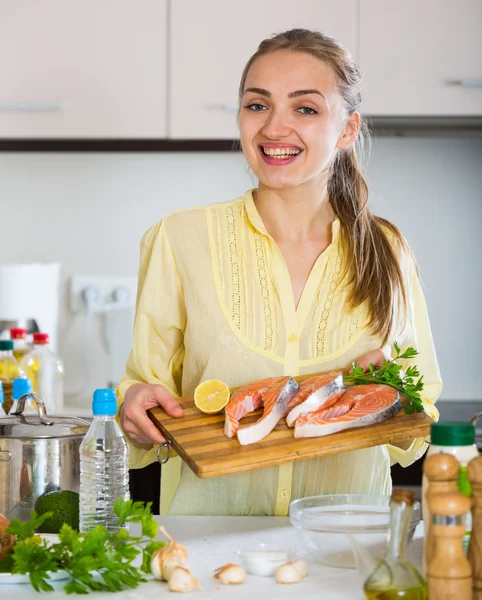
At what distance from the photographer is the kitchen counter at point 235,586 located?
1123 millimetres

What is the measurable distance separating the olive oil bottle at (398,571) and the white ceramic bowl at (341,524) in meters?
0.07

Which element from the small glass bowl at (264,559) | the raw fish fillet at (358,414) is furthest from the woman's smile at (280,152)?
the small glass bowl at (264,559)

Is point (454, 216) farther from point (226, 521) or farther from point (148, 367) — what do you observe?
point (226, 521)

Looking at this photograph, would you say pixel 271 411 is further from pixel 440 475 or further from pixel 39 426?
pixel 440 475

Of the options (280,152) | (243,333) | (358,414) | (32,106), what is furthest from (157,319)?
(32,106)

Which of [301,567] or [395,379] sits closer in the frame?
[301,567]

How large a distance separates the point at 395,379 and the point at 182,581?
23.1 inches

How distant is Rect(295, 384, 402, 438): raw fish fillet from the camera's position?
1.40 metres

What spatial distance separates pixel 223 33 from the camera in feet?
9.43

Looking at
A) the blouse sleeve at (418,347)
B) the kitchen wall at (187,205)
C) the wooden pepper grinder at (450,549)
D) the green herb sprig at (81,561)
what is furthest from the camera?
the kitchen wall at (187,205)

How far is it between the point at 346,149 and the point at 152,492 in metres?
1.21

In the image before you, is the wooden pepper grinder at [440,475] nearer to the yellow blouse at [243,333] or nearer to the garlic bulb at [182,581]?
the garlic bulb at [182,581]

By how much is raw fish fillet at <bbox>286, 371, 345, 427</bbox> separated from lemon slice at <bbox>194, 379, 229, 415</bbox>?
0.11 m

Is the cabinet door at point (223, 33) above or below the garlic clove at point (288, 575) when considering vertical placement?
above
